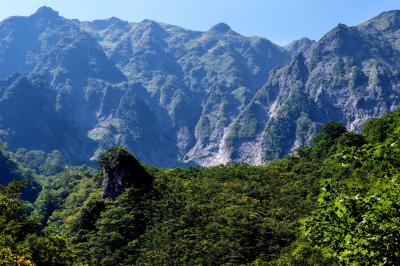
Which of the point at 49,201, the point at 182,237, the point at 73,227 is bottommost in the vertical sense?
the point at 182,237

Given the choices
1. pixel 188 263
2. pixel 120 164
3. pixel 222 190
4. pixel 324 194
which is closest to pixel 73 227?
pixel 120 164

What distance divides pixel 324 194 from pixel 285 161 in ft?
315

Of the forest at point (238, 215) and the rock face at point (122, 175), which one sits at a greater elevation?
the rock face at point (122, 175)

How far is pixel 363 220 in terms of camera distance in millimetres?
17469

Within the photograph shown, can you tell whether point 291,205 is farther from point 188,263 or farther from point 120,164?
point 120,164

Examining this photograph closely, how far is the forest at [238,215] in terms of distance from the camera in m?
18.5

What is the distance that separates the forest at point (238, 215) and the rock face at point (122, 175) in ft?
0.71

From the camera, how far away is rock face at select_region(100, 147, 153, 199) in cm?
9519

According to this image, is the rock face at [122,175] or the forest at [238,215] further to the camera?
the rock face at [122,175]

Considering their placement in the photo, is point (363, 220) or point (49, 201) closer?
point (363, 220)

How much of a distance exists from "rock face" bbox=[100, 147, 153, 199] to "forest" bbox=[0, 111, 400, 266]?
0.21 m

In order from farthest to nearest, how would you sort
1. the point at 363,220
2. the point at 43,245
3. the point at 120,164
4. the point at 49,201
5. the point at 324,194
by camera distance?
the point at 49,201
the point at 120,164
the point at 43,245
the point at 324,194
the point at 363,220

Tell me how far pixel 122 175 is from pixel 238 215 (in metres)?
33.7

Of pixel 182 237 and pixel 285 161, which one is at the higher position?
pixel 285 161
